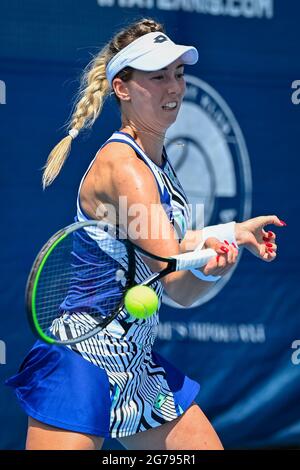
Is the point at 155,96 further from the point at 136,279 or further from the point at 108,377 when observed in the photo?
the point at 108,377

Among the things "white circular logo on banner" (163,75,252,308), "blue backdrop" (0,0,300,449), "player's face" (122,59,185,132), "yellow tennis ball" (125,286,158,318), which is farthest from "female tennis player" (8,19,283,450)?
"white circular logo on banner" (163,75,252,308)

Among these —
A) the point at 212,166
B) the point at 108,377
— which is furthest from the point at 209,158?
the point at 108,377

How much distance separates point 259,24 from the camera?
492cm

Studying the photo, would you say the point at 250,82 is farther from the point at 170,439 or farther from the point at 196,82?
the point at 170,439

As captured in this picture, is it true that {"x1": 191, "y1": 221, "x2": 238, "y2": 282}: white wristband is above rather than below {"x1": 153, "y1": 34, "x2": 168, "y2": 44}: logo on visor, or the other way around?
below

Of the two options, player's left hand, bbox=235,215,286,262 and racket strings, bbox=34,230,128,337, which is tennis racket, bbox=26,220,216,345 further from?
player's left hand, bbox=235,215,286,262

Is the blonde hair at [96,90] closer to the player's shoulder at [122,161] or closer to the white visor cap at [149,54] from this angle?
the white visor cap at [149,54]

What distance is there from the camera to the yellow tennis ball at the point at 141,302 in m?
2.79

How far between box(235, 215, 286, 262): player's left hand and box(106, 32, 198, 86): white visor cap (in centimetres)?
52

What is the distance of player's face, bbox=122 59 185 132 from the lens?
3.10 m

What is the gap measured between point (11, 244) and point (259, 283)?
120 cm

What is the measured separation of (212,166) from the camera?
4.81 metres

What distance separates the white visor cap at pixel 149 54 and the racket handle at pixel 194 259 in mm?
591

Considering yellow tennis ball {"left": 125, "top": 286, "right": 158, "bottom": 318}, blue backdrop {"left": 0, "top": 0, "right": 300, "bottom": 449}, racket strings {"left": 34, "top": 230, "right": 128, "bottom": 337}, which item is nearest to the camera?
yellow tennis ball {"left": 125, "top": 286, "right": 158, "bottom": 318}
